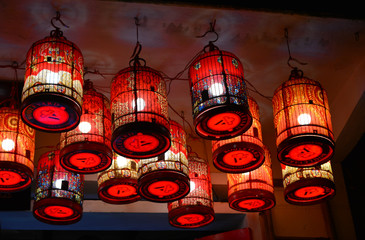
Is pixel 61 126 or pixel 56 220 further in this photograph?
pixel 56 220

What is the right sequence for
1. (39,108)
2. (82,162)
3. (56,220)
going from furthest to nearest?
(56,220) → (82,162) → (39,108)

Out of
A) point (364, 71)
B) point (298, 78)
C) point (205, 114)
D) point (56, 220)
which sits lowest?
point (56, 220)

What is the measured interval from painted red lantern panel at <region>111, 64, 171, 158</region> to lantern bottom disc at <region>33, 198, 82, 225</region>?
3.23 ft

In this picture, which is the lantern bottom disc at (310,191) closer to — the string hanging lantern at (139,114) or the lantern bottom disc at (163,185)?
the lantern bottom disc at (163,185)

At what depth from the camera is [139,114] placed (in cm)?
384

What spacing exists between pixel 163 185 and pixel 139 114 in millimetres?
774

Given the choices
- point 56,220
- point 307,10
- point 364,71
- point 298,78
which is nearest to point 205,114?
point 298,78

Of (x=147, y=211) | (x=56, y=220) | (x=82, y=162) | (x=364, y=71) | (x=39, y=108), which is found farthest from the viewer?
(x=147, y=211)

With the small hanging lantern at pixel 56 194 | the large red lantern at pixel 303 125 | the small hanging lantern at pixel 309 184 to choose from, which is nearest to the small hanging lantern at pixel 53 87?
the small hanging lantern at pixel 56 194

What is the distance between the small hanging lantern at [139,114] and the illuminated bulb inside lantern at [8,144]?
95 centimetres

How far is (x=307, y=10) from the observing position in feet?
14.7

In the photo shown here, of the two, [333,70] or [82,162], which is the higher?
[333,70]

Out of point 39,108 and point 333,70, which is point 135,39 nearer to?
point 39,108

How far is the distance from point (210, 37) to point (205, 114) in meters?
1.41
